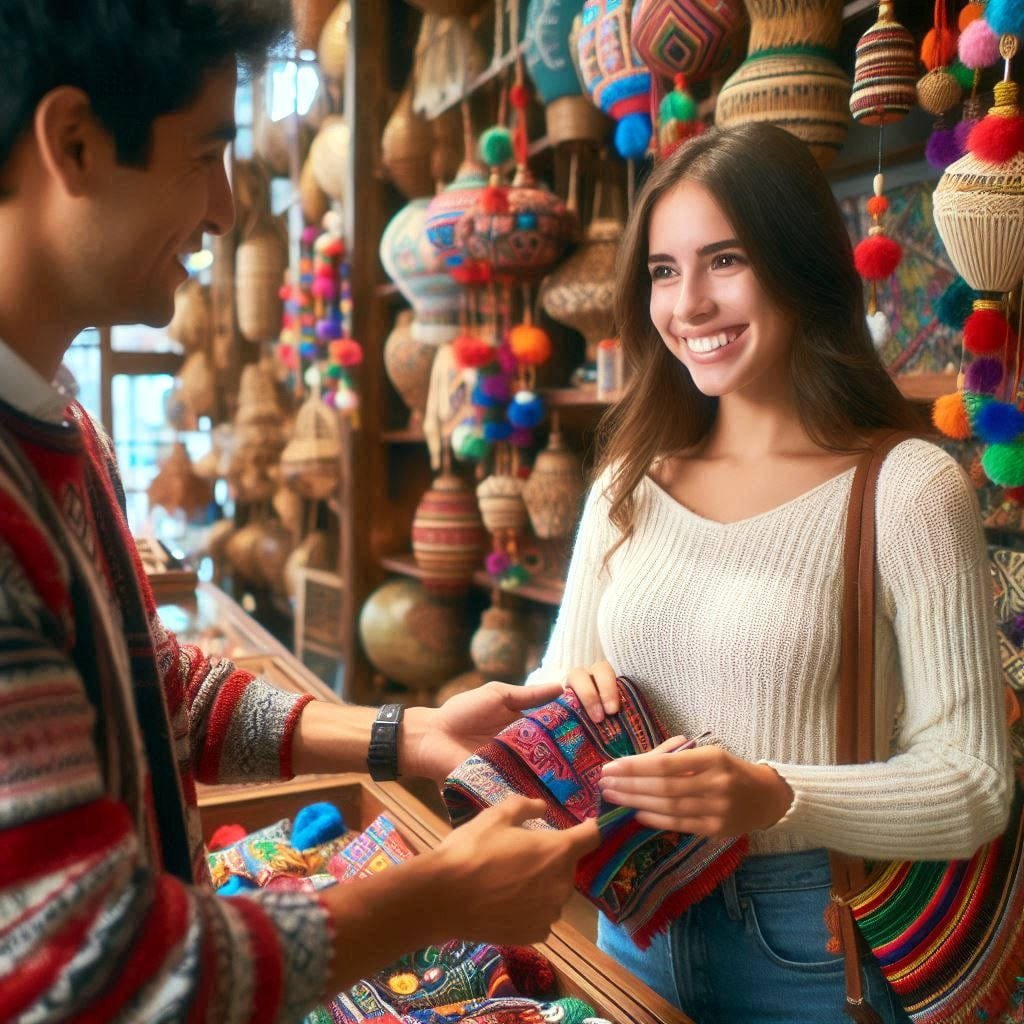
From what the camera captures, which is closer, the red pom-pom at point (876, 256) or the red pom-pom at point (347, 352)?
the red pom-pom at point (876, 256)

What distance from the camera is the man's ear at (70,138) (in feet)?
2.05

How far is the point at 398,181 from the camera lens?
3.56m

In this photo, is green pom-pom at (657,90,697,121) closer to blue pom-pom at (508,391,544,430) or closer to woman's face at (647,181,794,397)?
woman's face at (647,181,794,397)

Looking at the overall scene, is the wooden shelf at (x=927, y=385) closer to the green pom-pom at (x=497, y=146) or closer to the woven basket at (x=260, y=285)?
the green pom-pom at (x=497, y=146)

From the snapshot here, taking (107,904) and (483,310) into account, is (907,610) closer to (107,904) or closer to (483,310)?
(107,904)

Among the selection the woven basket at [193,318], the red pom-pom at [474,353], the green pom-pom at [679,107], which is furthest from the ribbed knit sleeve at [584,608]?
the woven basket at [193,318]

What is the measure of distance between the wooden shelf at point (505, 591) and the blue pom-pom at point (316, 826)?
3.33 feet

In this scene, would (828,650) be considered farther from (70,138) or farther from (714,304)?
(70,138)

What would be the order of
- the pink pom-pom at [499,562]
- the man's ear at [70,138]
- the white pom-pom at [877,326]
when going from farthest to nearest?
the pink pom-pom at [499,562], the white pom-pom at [877,326], the man's ear at [70,138]

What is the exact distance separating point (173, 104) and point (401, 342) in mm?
2742

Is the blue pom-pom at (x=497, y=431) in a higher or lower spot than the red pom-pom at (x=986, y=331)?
lower

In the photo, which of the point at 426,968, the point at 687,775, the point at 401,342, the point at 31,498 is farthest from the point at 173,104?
the point at 401,342

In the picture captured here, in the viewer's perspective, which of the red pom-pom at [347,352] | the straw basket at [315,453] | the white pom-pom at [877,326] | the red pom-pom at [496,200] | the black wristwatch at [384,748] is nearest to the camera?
the black wristwatch at [384,748]

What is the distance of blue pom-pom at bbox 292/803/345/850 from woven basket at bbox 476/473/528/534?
1378 mm
